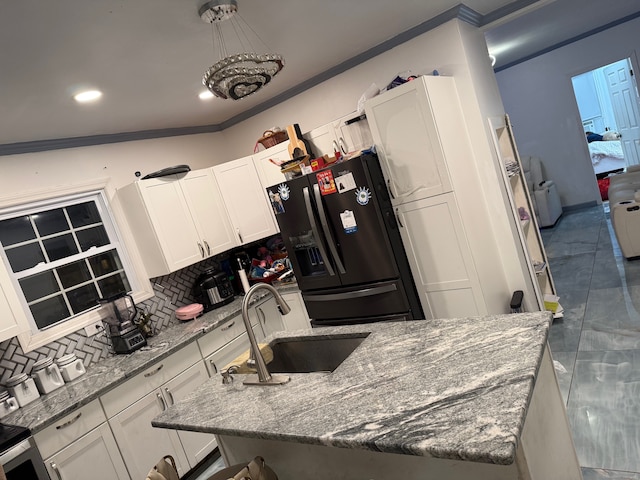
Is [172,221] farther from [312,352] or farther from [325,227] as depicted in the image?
[312,352]

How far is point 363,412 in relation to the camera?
1437mm

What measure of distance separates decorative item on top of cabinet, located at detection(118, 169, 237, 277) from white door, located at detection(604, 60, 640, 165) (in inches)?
299

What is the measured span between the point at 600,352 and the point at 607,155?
273 inches

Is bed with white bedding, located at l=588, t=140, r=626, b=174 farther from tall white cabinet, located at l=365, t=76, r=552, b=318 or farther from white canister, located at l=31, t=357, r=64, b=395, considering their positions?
white canister, located at l=31, t=357, r=64, b=395

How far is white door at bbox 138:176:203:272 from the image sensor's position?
372 cm

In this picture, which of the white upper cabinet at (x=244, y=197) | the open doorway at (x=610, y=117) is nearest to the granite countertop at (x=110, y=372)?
the white upper cabinet at (x=244, y=197)

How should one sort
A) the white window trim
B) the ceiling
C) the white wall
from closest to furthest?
the ceiling < the white window trim < the white wall

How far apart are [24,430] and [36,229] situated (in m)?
1.62

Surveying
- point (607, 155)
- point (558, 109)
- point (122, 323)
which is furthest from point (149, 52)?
point (607, 155)

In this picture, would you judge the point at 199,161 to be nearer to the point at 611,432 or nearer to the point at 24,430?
the point at 24,430

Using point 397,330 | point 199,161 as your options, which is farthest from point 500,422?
point 199,161

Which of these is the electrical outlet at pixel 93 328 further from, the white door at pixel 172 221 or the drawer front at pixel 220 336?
the drawer front at pixel 220 336

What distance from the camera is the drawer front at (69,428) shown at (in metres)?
2.50

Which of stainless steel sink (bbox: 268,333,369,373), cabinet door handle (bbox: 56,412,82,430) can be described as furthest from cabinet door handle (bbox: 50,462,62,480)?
stainless steel sink (bbox: 268,333,369,373)
